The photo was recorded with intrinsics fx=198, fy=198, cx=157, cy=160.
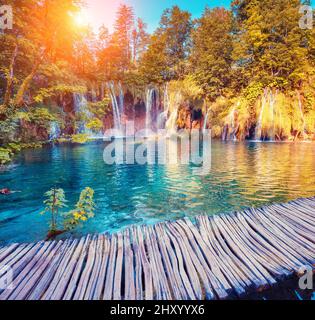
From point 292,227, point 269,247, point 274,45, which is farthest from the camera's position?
point 274,45

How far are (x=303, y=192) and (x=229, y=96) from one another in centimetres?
2888

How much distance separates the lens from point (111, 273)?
3053 millimetres

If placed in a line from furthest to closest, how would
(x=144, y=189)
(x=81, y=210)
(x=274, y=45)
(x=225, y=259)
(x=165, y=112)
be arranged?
(x=165, y=112) < (x=274, y=45) < (x=144, y=189) < (x=81, y=210) < (x=225, y=259)

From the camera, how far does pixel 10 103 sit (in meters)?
6.33

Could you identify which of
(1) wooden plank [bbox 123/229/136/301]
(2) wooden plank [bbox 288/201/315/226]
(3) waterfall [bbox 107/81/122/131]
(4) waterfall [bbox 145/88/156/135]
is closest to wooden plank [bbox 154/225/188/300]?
(1) wooden plank [bbox 123/229/136/301]

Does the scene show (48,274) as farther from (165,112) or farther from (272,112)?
(165,112)

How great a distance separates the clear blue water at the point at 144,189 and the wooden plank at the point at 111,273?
277 centimetres

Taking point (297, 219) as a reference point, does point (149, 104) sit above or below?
above

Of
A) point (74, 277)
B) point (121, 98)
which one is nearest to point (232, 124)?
point (121, 98)

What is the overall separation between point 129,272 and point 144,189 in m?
7.10

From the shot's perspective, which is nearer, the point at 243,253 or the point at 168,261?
the point at 168,261

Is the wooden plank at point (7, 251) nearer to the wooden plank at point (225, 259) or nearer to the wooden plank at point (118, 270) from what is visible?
the wooden plank at point (118, 270)

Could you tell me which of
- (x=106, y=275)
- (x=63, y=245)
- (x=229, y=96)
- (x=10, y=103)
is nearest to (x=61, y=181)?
(x=10, y=103)
